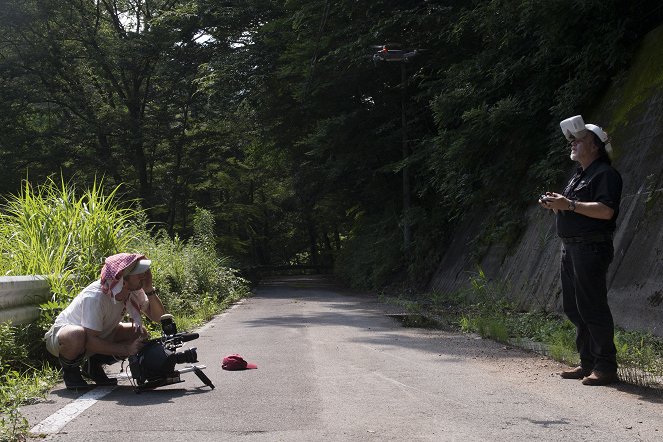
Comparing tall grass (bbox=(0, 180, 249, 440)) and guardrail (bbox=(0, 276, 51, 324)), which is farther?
guardrail (bbox=(0, 276, 51, 324))

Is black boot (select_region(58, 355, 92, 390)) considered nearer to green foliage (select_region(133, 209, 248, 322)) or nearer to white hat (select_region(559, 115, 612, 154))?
white hat (select_region(559, 115, 612, 154))

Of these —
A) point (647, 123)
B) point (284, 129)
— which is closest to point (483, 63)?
point (647, 123)

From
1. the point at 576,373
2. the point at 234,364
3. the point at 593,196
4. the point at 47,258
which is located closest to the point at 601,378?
the point at 576,373

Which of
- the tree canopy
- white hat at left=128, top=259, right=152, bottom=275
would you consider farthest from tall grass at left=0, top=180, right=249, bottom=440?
the tree canopy

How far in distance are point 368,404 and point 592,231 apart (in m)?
2.26

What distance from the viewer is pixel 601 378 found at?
6.04 metres

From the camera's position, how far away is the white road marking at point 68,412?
4.78 m

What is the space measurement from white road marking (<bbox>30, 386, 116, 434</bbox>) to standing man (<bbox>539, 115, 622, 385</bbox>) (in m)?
3.83

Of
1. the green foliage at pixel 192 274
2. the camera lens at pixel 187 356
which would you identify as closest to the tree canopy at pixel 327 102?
the green foliage at pixel 192 274

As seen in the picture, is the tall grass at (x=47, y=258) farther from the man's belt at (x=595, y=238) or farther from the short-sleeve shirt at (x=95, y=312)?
the man's belt at (x=595, y=238)

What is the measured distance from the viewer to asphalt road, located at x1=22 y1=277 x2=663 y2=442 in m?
4.63

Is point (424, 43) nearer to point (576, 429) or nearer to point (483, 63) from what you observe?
point (483, 63)

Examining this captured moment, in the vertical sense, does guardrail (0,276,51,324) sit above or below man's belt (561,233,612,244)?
below

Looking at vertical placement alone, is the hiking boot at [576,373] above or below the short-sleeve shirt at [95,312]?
below
